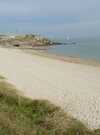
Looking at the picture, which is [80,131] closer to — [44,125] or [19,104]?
[44,125]

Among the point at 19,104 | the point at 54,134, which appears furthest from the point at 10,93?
the point at 54,134

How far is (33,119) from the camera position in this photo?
911 centimetres

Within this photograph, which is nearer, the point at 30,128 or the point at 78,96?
the point at 30,128

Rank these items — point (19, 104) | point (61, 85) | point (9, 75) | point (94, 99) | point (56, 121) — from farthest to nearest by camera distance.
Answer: point (9, 75)
point (61, 85)
point (94, 99)
point (19, 104)
point (56, 121)

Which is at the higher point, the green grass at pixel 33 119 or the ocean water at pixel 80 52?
the green grass at pixel 33 119

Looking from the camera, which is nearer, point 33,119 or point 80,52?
point 33,119

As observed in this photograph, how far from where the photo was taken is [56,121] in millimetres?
8586

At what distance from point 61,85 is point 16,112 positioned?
7002mm

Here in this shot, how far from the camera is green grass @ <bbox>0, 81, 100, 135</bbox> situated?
7.64 metres

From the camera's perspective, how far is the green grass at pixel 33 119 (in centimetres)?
764

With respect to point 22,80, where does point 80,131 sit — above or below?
above

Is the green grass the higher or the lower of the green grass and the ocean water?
the higher

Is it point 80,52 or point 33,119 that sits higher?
point 33,119

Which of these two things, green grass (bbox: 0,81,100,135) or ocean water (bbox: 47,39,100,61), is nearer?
green grass (bbox: 0,81,100,135)
